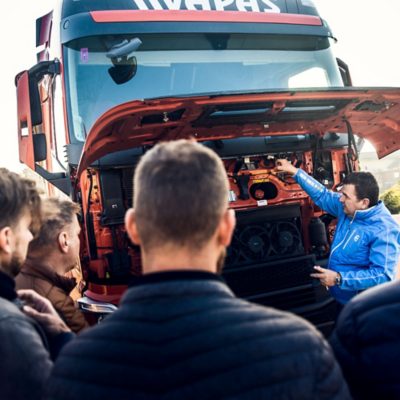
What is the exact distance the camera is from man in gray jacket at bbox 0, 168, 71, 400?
117 cm

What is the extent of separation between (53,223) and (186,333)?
5.07ft

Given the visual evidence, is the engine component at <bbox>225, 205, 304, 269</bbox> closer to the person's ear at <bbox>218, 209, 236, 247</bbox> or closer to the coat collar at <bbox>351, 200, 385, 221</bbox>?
the coat collar at <bbox>351, 200, 385, 221</bbox>

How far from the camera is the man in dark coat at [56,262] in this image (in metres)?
2.10

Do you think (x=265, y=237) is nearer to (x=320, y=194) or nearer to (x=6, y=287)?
(x=320, y=194)

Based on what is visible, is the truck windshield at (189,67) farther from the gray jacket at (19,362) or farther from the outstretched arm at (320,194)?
the gray jacket at (19,362)

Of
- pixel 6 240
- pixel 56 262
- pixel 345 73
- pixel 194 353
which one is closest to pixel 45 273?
pixel 56 262

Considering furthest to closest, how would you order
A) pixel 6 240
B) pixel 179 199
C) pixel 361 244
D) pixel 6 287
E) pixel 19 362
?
pixel 361 244
pixel 6 240
pixel 6 287
pixel 19 362
pixel 179 199

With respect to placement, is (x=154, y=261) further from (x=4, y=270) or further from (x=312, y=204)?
(x=312, y=204)

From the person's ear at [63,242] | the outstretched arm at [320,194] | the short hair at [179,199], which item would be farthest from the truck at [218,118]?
the short hair at [179,199]

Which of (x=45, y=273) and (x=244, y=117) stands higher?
(x=244, y=117)

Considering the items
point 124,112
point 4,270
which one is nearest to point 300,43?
point 124,112

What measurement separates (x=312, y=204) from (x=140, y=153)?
157 centimetres

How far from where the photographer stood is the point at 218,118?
3.14 meters

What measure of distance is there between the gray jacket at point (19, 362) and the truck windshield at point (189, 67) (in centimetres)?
254
